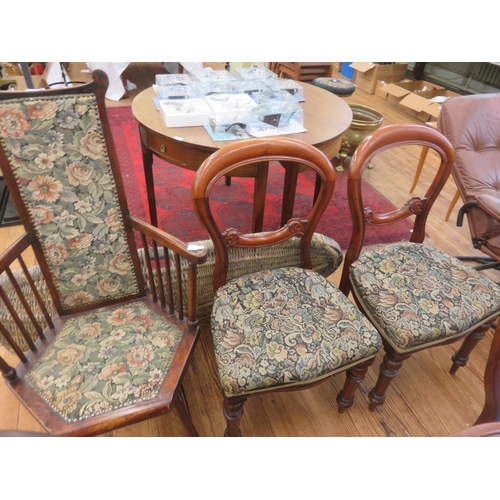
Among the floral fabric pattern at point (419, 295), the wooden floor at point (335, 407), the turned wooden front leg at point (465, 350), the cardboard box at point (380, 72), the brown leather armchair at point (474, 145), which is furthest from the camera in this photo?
the cardboard box at point (380, 72)

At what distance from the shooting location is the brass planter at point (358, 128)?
264 centimetres

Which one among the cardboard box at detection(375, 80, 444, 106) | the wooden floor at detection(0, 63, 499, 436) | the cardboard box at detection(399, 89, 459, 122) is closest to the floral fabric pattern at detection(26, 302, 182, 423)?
the wooden floor at detection(0, 63, 499, 436)

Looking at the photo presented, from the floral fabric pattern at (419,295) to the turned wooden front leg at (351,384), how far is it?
0.13m

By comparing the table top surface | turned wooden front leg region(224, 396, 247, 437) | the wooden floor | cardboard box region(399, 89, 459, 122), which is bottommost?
the wooden floor

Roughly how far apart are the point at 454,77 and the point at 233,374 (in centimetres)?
467

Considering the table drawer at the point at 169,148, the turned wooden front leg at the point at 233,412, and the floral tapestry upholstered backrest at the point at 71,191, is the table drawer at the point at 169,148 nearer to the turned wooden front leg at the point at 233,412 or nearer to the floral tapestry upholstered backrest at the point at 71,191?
the floral tapestry upholstered backrest at the point at 71,191

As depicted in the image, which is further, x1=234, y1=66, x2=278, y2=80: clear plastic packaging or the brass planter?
the brass planter

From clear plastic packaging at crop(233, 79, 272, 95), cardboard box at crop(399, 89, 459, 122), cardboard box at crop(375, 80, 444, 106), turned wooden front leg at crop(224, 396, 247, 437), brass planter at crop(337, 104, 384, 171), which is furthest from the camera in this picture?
cardboard box at crop(375, 80, 444, 106)

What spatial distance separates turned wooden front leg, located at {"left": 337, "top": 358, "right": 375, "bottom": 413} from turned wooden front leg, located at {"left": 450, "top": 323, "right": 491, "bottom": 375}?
0.52 m

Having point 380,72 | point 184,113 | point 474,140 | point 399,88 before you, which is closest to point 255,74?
point 184,113

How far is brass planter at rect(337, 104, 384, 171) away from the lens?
2639 mm

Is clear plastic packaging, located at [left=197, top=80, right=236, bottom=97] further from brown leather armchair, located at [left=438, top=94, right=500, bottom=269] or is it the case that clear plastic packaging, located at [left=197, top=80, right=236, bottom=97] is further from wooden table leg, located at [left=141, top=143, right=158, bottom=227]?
brown leather armchair, located at [left=438, top=94, right=500, bottom=269]

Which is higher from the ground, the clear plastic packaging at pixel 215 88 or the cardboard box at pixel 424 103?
the clear plastic packaging at pixel 215 88

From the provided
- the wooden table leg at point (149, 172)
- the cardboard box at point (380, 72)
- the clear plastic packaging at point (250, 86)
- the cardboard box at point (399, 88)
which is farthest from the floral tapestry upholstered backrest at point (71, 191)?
the cardboard box at point (380, 72)
